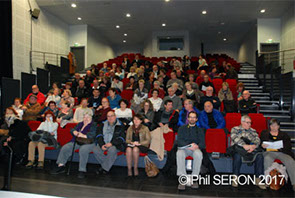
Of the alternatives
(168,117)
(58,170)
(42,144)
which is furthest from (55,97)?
(168,117)

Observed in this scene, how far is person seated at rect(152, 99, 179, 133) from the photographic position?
4062mm

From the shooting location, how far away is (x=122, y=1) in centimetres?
870

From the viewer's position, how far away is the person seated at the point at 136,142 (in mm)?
3492

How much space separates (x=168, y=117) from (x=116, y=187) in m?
1.65

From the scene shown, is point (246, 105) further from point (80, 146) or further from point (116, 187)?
point (80, 146)

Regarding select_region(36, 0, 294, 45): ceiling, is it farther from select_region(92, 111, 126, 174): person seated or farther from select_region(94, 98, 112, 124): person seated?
select_region(92, 111, 126, 174): person seated

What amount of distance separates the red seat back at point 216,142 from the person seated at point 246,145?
0.52 ft

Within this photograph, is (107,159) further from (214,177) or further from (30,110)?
(30,110)

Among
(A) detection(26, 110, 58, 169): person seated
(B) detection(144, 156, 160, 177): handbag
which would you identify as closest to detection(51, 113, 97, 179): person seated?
(A) detection(26, 110, 58, 169): person seated

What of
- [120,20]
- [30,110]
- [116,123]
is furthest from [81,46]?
[116,123]

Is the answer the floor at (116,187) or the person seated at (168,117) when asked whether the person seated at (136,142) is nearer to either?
the floor at (116,187)

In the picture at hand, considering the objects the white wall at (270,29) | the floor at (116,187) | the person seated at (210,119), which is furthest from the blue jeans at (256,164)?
the white wall at (270,29)

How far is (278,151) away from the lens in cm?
318

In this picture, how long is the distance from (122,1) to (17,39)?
12.6ft
